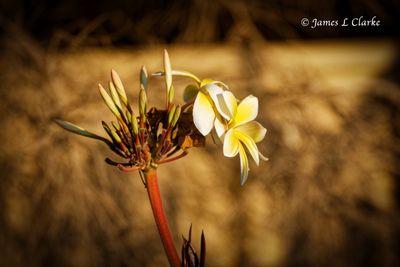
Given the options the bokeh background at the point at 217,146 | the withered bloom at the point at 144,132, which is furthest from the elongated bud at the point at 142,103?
the bokeh background at the point at 217,146

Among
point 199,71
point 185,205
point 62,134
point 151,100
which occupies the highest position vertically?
point 199,71

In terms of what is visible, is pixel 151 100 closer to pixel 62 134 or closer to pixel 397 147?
pixel 62 134

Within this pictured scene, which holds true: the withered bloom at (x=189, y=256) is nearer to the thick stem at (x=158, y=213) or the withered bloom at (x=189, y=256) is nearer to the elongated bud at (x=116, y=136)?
the thick stem at (x=158, y=213)

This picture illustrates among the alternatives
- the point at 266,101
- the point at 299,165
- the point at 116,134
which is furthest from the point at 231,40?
the point at 116,134

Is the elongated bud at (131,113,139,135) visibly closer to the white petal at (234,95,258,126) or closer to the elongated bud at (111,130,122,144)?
the elongated bud at (111,130,122,144)

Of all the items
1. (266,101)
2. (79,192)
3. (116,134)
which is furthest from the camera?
(266,101)
